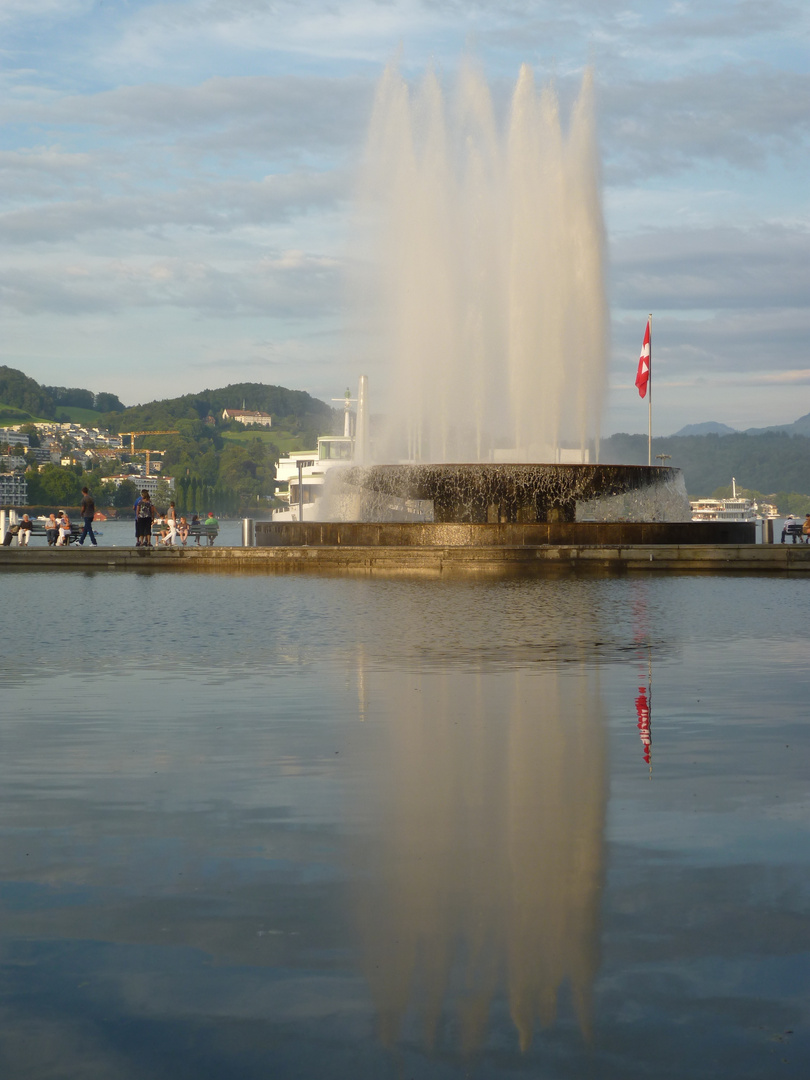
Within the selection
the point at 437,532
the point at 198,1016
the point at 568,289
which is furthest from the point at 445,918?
the point at 568,289

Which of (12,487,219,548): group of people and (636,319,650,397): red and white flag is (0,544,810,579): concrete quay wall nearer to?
(12,487,219,548): group of people

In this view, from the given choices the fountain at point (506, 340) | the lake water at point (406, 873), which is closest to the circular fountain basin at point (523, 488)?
the fountain at point (506, 340)

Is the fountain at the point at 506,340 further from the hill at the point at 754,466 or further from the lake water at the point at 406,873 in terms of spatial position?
the hill at the point at 754,466

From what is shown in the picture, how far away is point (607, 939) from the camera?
4039 millimetres

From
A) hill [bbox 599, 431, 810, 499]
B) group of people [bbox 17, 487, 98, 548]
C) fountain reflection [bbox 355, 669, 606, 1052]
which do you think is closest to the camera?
fountain reflection [bbox 355, 669, 606, 1052]

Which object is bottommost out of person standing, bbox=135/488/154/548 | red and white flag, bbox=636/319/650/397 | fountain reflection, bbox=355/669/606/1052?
fountain reflection, bbox=355/669/606/1052

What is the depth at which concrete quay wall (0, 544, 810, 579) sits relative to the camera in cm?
2547

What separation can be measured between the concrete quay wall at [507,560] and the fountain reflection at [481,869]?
17.1 metres

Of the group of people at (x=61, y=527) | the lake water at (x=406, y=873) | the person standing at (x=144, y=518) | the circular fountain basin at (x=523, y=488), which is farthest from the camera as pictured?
the group of people at (x=61, y=527)

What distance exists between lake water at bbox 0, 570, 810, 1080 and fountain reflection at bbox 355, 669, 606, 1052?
16 millimetres

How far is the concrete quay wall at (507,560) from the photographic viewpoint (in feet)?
83.6

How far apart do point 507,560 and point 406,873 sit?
70.3ft

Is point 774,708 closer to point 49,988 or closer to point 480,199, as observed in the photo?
point 49,988

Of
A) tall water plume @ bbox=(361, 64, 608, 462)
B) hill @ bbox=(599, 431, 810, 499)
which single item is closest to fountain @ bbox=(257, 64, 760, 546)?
tall water plume @ bbox=(361, 64, 608, 462)
